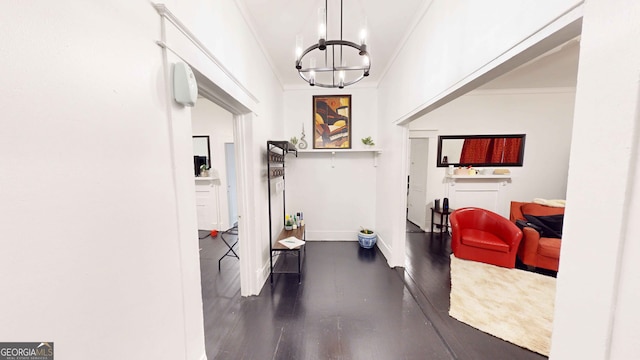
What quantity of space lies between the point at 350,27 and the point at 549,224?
3753mm

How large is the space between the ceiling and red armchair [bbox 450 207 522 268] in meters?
2.32

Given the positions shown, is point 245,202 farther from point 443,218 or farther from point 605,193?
point 443,218

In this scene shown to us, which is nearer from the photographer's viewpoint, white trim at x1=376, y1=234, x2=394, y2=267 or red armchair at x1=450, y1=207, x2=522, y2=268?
red armchair at x1=450, y1=207, x2=522, y2=268

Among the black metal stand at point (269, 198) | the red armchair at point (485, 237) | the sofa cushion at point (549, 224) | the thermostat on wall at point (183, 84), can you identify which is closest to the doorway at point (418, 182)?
the red armchair at point (485, 237)

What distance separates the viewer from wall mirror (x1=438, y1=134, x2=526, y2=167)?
162 inches

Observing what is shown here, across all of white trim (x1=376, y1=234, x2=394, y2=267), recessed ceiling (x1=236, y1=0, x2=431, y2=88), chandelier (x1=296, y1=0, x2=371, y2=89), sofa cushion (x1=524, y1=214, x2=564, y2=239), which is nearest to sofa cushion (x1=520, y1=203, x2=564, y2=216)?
sofa cushion (x1=524, y1=214, x2=564, y2=239)

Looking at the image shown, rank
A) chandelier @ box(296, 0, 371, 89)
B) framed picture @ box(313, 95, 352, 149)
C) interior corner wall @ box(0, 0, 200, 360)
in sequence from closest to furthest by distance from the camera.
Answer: interior corner wall @ box(0, 0, 200, 360)
chandelier @ box(296, 0, 371, 89)
framed picture @ box(313, 95, 352, 149)

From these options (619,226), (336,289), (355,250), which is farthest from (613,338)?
(355,250)

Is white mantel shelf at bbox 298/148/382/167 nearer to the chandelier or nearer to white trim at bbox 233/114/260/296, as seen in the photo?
the chandelier

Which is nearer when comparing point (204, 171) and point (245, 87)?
point (245, 87)

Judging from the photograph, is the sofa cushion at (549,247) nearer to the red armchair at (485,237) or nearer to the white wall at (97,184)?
the red armchair at (485,237)

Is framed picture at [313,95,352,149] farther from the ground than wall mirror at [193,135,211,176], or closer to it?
farther from the ground

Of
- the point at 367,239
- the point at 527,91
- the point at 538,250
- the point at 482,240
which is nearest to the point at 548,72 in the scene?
the point at 527,91

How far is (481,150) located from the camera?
422 cm
